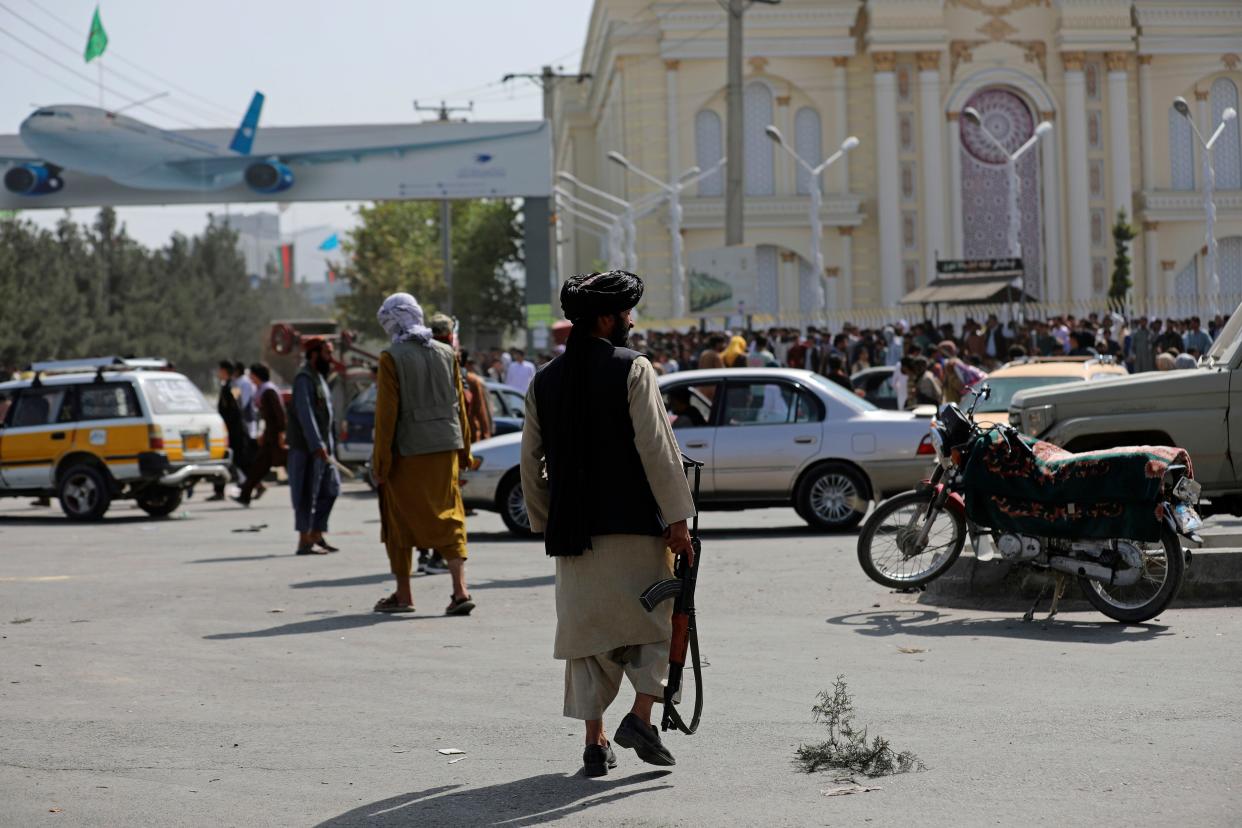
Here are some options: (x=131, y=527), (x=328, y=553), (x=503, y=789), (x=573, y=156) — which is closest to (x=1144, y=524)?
(x=503, y=789)

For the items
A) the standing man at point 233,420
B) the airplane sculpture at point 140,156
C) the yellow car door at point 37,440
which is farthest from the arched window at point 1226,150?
the yellow car door at point 37,440

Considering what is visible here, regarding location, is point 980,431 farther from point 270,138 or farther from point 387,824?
point 270,138

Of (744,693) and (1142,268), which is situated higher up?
(1142,268)

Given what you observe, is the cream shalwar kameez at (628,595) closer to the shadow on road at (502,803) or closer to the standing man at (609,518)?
the standing man at (609,518)

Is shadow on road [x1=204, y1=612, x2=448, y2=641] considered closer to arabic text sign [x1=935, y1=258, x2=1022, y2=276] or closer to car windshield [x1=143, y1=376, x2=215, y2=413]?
car windshield [x1=143, y1=376, x2=215, y2=413]

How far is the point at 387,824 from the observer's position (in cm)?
554

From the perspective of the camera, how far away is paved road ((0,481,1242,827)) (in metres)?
5.72

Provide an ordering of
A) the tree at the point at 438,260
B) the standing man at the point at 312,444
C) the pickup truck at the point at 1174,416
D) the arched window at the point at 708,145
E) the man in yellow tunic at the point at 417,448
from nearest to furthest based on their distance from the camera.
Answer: the man in yellow tunic at the point at 417,448, the pickup truck at the point at 1174,416, the standing man at the point at 312,444, the arched window at the point at 708,145, the tree at the point at 438,260

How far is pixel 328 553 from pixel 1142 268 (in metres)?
54.8

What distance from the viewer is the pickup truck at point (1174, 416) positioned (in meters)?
11.8

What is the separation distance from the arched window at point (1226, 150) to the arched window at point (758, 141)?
54.4ft

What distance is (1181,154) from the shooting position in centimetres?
6531

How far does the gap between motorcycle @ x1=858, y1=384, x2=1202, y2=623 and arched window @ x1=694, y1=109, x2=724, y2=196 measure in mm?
52471

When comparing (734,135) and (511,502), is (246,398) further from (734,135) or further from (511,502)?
(734,135)
